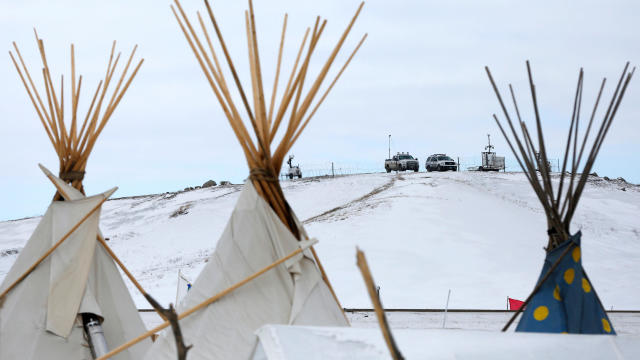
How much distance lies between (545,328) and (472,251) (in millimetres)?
9101

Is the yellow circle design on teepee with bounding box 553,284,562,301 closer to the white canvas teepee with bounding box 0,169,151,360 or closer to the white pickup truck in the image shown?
A: the white canvas teepee with bounding box 0,169,151,360

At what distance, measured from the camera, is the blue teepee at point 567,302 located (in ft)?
10.7

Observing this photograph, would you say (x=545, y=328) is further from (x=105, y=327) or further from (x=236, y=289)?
(x=105, y=327)

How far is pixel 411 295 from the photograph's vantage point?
9.47 meters

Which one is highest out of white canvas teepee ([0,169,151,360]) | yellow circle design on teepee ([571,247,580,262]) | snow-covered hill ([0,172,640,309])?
yellow circle design on teepee ([571,247,580,262])

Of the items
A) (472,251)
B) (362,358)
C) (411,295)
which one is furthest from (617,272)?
(362,358)

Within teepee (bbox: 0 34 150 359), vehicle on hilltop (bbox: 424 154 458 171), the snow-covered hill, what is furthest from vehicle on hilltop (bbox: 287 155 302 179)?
teepee (bbox: 0 34 150 359)

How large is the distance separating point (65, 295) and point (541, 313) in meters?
2.95

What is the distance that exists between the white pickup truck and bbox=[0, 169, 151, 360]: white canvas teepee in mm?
21734

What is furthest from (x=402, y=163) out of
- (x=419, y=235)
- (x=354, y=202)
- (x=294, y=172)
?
(x=419, y=235)

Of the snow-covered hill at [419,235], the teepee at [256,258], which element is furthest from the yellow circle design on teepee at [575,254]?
the snow-covered hill at [419,235]

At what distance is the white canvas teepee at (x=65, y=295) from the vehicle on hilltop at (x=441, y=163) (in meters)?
21.6

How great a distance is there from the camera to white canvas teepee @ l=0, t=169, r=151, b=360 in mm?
3883

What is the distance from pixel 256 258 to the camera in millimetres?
3461
